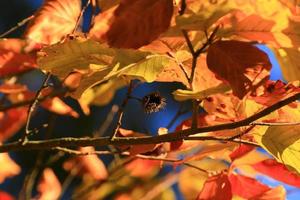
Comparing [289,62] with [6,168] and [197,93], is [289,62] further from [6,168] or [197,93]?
[6,168]

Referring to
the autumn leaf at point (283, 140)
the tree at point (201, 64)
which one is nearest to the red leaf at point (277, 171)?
the tree at point (201, 64)

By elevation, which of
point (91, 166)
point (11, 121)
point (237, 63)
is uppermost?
point (237, 63)

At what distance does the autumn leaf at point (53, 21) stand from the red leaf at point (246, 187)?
0.30m

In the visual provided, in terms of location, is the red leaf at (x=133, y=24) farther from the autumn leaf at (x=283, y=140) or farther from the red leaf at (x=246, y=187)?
the red leaf at (x=246, y=187)

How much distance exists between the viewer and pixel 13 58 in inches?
30.6

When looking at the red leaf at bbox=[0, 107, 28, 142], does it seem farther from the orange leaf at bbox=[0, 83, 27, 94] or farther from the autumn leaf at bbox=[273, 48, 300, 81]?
the autumn leaf at bbox=[273, 48, 300, 81]

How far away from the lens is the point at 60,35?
71 centimetres

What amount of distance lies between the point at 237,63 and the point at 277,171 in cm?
30

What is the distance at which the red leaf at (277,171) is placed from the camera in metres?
0.73

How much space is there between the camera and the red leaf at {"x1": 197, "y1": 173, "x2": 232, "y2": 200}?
0.70m

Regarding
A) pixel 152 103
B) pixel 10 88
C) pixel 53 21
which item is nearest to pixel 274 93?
pixel 152 103

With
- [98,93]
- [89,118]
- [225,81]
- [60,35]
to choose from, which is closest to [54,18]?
[60,35]

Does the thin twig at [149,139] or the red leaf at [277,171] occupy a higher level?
the thin twig at [149,139]

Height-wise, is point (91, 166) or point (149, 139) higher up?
point (149, 139)
